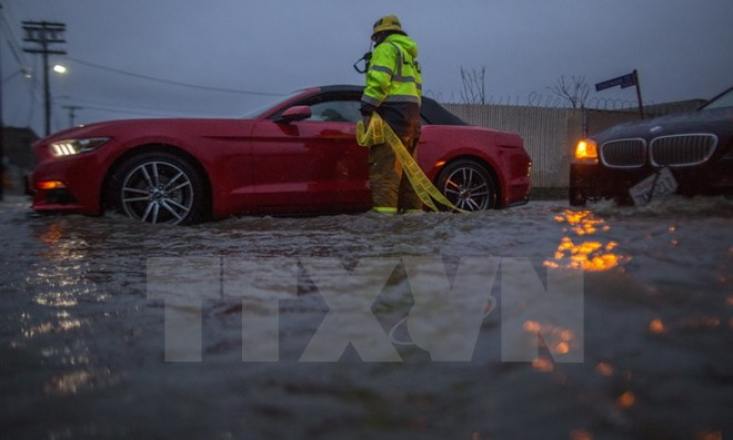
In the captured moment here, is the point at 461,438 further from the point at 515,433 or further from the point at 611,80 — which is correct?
the point at 611,80

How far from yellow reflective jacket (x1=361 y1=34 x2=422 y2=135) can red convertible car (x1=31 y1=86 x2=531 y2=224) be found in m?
0.30

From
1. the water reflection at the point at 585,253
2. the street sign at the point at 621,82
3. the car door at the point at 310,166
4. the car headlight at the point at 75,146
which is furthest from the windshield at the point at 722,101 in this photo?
the street sign at the point at 621,82

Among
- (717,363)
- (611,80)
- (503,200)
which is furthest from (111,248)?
(611,80)

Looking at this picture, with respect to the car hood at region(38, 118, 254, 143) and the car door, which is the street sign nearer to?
the car door

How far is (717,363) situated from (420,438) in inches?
21.8

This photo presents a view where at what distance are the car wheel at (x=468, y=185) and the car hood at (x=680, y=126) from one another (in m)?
0.98

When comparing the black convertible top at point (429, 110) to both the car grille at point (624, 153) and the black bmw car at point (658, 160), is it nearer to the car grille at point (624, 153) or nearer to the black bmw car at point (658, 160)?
the black bmw car at point (658, 160)

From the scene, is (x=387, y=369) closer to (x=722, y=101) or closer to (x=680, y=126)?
(x=680, y=126)

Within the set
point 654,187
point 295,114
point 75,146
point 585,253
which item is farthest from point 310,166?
point 585,253

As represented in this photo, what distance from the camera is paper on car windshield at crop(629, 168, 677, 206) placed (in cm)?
399

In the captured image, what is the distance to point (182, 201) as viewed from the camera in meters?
4.23

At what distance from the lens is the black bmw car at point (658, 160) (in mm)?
3801

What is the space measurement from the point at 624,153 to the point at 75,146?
4.13m

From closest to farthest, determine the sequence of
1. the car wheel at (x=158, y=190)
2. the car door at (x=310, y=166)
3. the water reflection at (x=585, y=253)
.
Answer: the water reflection at (x=585, y=253)
the car wheel at (x=158, y=190)
the car door at (x=310, y=166)
